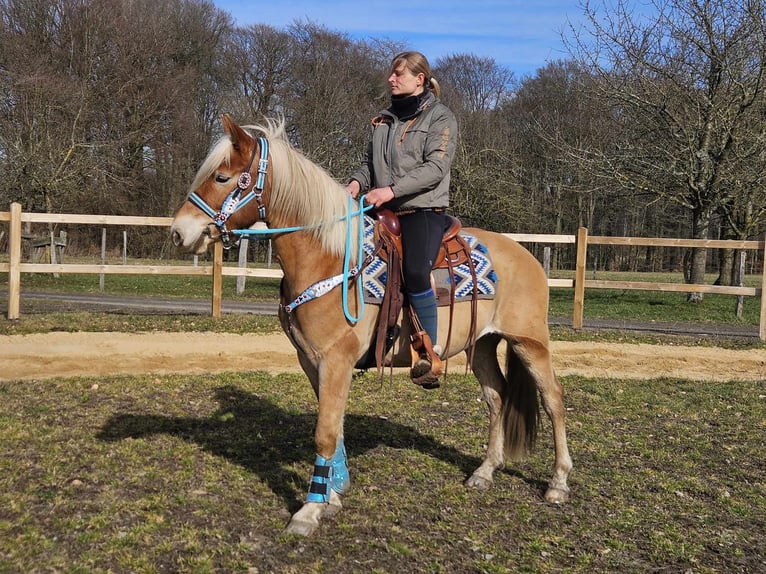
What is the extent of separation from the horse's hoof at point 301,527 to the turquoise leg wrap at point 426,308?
4.79 feet

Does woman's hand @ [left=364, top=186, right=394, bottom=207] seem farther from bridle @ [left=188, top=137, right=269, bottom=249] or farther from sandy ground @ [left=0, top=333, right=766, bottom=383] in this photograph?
sandy ground @ [left=0, top=333, right=766, bottom=383]

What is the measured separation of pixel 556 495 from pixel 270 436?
8.79ft

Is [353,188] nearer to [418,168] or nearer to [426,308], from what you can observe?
[418,168]

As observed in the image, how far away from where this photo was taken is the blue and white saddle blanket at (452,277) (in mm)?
4348

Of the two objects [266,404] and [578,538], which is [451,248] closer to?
[578,538]

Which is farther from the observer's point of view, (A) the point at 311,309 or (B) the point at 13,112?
(B) the point at 13,112

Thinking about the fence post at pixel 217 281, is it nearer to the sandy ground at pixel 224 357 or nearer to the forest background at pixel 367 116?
the sandy ground at pixel 224 357

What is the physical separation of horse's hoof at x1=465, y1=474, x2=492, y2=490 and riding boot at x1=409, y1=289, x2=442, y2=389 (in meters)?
1.09

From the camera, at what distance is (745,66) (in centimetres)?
1834

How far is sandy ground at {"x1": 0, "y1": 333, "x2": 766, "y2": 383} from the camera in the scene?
9117 millimetres

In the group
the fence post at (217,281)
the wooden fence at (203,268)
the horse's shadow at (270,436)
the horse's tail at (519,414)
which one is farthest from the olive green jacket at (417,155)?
the fence post at (217,281)

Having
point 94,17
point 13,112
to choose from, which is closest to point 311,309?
point 13,112

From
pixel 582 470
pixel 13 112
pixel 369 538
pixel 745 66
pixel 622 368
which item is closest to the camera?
pixel 369 538

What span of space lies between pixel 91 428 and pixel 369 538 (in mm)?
3314
